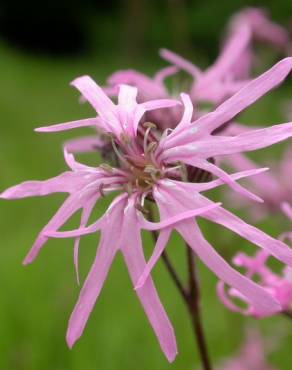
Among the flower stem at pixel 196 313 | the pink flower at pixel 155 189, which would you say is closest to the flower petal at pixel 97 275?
the pink flower at pixel 155 189

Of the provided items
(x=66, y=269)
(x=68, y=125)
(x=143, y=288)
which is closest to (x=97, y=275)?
(x=143, y=288)

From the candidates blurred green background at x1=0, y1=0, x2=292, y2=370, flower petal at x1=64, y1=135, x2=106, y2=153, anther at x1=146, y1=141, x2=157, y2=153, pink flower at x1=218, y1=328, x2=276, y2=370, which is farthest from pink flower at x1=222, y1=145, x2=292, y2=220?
anther at x1=146, y1=141, x2=157, y2=153

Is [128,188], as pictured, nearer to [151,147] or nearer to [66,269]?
[151,147]

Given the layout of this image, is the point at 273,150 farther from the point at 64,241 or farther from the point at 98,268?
the point at 98,268

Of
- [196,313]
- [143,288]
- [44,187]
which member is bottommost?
[196,313]

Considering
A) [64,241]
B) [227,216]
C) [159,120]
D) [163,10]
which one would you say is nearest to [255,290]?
[227,216]

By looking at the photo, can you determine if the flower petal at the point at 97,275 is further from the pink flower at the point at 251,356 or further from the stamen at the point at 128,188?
the pink flower at the point at 251,356

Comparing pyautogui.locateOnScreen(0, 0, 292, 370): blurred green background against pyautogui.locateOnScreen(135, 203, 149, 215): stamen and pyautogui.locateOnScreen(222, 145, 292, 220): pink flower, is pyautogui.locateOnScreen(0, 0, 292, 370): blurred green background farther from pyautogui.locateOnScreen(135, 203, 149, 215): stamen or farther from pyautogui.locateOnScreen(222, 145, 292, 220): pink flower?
pyautogui.locateOnScreen(135, 203, 149, 215): stamen
